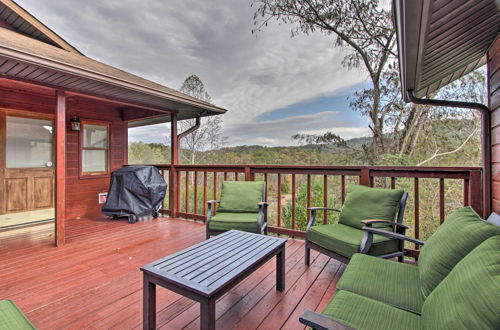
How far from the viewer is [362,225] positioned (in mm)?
2680

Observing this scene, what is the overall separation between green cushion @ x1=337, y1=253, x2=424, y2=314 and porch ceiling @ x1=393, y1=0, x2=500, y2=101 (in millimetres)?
1554

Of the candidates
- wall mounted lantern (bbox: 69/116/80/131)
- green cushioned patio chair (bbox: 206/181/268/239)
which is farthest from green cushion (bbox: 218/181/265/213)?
wall mounted lantern (bbox: 69/116/80/131)

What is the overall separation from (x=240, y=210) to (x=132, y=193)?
2.47m

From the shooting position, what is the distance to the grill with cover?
4672 millimetres

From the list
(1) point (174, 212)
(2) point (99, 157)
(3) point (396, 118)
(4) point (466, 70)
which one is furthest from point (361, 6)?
(2) point (99, 157)

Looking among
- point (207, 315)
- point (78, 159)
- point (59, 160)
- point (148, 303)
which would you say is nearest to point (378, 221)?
point (207, 315)

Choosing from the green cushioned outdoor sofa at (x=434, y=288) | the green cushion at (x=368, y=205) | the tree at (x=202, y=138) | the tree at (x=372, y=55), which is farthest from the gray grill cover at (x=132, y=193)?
the tree at (x=202, y=138)

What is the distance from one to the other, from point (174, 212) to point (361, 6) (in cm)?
816

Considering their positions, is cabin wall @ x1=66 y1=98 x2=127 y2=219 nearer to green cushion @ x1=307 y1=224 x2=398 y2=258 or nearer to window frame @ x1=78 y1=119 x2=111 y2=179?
window frame @ x1=78 y1=119 x2=111 y2=179

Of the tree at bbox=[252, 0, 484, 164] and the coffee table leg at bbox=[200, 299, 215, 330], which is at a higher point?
the tree at bbox=[252, 0, 484, 164]

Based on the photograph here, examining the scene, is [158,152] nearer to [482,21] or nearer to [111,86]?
[111,86]

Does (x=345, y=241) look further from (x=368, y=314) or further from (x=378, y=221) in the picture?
(x=368, y=314)

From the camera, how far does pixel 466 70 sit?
10.0 feet

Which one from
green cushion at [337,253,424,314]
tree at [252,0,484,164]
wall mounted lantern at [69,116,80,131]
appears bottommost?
green cushion at [337,253,424,314]
